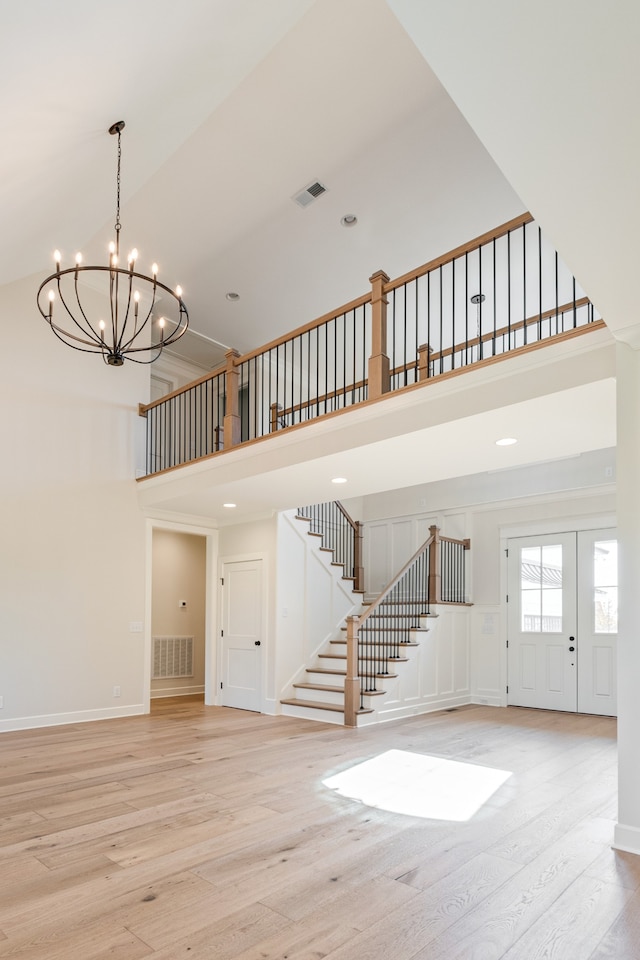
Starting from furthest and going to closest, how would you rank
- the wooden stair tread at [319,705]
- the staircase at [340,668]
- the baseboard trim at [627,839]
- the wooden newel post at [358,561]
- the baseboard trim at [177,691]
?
the wooden newel post at [358,561] < the baseboard trim at [177,691] < the staircase at [340,668] < the wooden stair tread at [319,705] < the baseboard trim at [627,839]

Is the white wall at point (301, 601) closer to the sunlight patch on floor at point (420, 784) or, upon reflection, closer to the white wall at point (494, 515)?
the white wall at point (494, 515)

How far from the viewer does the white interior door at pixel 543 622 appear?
8.24 m

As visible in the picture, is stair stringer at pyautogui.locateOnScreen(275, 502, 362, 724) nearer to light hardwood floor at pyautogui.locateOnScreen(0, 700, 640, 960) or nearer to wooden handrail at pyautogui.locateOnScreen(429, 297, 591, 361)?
light hardwood floor at pyautogui.locateOnScreen(0, 700, 640, 960)

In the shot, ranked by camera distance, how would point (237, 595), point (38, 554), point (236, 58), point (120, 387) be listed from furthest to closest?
1. point (237, 595)
2. point (120, 387)
3. point (38, 554)
4. point (236, 58)

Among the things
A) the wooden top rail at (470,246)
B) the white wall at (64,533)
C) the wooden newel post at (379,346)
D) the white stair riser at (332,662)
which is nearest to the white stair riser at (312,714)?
the white stair riser at (332,662)

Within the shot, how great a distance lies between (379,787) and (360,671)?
2946 mm

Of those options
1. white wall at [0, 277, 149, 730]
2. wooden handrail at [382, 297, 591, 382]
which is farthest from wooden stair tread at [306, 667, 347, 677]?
wooden handrail at [382, 297, 591, 382]

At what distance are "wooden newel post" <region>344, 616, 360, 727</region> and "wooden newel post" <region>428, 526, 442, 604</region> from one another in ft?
6.14

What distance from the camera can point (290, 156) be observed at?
19.6 ft

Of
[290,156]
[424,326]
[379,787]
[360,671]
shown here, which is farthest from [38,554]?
[424,326]

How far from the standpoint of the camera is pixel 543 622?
8539 millimetres

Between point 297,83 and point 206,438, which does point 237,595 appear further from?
point 297,83

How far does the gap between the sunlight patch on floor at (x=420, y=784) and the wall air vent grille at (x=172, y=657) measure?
485 cm

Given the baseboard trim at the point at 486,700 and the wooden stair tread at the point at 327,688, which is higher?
the wooden stair tread at the point at 327,688
